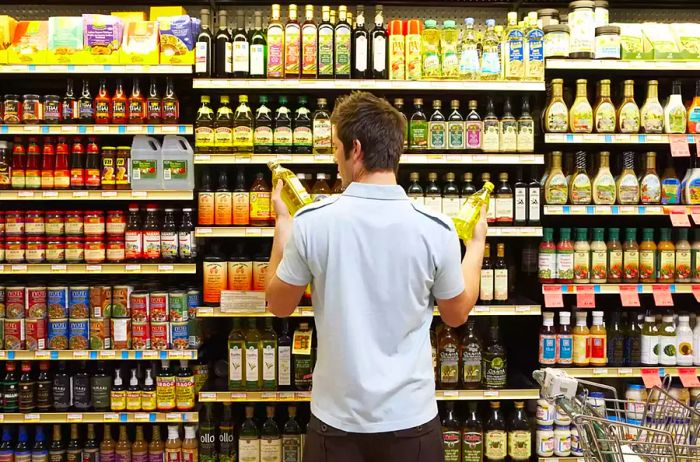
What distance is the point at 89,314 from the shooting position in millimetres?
3678

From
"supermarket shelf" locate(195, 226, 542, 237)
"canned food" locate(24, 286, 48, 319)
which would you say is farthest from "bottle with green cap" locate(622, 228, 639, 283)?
"canned food" locate(24, 286, 48, 319)

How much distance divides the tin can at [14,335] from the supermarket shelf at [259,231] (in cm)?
105

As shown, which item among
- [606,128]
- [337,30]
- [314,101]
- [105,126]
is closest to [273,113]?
[314,101]

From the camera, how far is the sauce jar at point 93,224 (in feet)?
11.9

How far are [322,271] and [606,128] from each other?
2346 millimetres

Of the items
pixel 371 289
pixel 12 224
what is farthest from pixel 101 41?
pixel 371 289

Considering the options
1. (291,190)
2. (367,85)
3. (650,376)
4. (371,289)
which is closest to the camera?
(371,289)

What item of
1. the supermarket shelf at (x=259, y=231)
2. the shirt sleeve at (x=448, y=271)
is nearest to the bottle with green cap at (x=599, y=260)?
the supermarket shelf at (x=259, y=231)

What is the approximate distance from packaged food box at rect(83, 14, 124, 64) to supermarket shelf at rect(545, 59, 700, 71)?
2.19 meters

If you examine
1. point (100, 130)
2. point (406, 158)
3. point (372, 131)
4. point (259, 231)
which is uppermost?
point (100, 130)

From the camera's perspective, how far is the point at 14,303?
3.65 meters

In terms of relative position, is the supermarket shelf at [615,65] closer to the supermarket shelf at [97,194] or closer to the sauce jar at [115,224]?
the supermarket shelf at [97,194]

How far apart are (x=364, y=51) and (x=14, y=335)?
2308mm

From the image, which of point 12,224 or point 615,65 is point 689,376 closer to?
point 615,65
